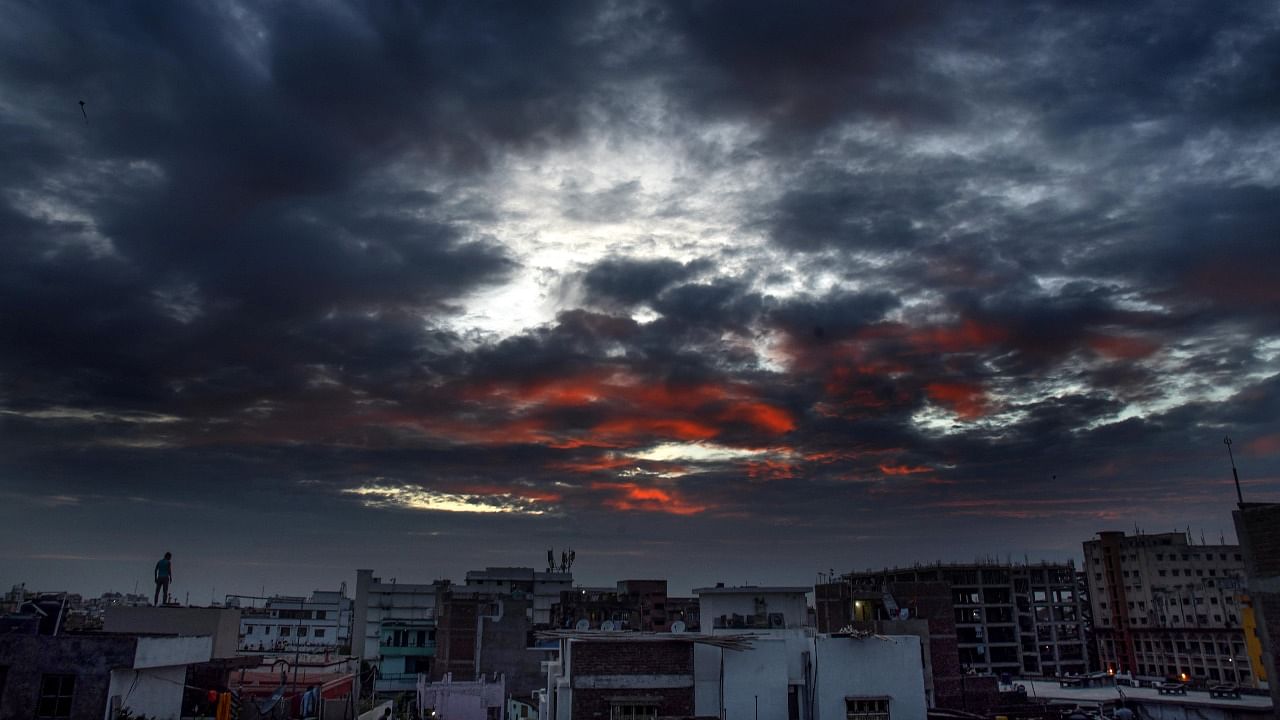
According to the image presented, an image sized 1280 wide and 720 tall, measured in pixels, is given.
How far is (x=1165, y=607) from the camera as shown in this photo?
136 metres

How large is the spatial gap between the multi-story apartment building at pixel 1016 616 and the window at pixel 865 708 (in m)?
93.6

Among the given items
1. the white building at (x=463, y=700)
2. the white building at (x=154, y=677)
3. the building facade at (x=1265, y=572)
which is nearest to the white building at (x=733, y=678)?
the building facade at (x=1265, y=572)

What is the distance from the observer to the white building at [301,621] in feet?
372

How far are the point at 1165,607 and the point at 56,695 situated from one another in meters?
157

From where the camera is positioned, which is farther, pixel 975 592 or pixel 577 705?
pixel 975 592

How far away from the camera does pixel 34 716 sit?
24750 mm

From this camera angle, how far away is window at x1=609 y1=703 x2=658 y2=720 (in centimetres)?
3412

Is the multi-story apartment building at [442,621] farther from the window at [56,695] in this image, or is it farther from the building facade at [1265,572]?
the building facade at [1265,572]

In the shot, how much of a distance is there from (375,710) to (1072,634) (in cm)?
13505

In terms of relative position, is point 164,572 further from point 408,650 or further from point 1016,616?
point 1016,616

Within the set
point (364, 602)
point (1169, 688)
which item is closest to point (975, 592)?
point (1169, 688)

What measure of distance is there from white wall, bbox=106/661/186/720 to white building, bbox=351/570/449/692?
2677 inches

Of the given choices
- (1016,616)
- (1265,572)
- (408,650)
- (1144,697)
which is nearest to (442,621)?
(408,650)

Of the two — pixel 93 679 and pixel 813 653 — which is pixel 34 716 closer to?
pixel 93 679
